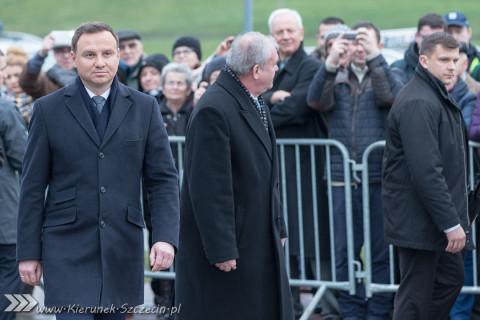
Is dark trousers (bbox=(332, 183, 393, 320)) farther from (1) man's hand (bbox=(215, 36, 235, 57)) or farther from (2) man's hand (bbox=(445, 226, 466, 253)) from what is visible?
(1) man's hand (bbox=(215, 36, 235, 57))

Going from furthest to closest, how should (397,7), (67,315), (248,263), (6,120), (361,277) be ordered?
(397,7), (361,277), (6,120), (248,263), (67,315)

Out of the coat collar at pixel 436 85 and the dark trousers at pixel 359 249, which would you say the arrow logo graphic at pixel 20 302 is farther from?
the coat collar at pixel 436 85

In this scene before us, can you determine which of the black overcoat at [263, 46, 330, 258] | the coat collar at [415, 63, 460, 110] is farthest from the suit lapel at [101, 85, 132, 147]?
the black overcoat at [263, 46, 330, 258]

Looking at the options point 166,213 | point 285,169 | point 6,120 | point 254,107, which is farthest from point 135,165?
point 285,169

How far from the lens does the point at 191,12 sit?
6981 cm

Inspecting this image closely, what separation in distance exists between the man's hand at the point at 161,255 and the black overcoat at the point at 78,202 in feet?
0.12

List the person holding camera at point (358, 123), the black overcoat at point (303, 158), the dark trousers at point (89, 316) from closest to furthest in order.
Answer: the dark trousers at point (89, 316) → the person holding camera at point (358, 123) → the black overcoat at point (303, 158)

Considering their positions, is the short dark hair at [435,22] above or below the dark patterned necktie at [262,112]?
above

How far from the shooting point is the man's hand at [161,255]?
452 cm

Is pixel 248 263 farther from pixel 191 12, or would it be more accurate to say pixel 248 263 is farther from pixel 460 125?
pixel 191 12

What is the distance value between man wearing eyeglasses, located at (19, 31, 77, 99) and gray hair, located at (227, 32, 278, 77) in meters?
3.63

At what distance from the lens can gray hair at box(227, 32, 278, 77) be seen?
4.91 m

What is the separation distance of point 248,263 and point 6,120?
235 centimetres

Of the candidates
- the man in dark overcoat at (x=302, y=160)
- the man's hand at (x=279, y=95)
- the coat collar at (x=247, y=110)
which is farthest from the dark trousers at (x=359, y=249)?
the coat collar at (x=247, y=110)
